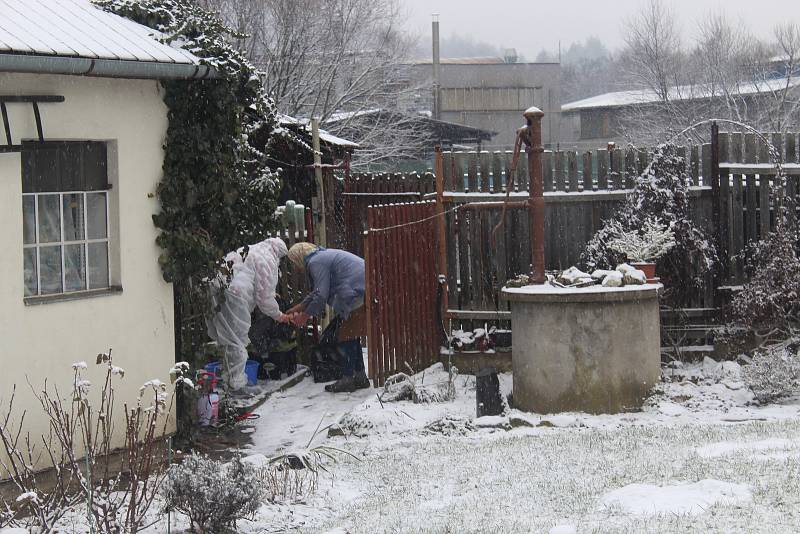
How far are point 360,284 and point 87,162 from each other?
12.8ft

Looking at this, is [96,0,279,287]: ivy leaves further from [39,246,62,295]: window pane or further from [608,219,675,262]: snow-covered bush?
[608,219,675,262]: snow-covered bush

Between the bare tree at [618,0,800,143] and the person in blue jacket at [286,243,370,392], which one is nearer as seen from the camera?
the person in blue jacket at [286,243,370,392]

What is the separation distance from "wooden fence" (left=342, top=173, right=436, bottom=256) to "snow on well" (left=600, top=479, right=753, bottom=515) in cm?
1026

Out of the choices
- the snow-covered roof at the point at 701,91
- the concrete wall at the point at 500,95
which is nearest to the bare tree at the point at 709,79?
the snow-covered roof at the point at 701,91

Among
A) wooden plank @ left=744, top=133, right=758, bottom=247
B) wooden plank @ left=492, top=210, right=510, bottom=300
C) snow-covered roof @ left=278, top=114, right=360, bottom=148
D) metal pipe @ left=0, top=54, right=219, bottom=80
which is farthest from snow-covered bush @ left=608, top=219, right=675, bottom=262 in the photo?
snow-covered roof @ left=278, top=114, right=360, bottom=148

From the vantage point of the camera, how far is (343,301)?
437 inches

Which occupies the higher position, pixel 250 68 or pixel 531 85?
pixel 531 85

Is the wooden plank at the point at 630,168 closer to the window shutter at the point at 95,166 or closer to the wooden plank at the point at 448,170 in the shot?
the wooden plank at the point at 448,170

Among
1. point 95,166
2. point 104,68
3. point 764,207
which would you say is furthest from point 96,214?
point 764,207

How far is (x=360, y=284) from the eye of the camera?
11.1 m

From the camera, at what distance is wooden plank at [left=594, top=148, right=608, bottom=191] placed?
11.0m

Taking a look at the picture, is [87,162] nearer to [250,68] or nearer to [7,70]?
[7,70]

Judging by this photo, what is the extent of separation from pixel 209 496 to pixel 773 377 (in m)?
5.59

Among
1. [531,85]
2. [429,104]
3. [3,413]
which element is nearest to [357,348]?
[3,413]
